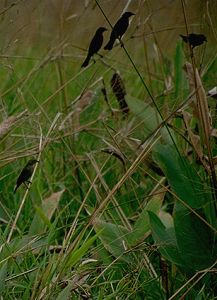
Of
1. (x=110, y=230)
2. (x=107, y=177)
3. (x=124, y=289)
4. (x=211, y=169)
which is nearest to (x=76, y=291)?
(x=124, y=289)

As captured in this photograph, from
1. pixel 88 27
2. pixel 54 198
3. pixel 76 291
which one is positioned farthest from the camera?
pixel 88 27

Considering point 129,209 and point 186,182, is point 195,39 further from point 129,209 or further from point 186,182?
point 129,209

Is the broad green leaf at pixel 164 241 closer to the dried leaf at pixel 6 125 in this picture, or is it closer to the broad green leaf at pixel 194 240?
the broad green leaf at pixel 194 240

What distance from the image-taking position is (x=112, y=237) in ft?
5.55

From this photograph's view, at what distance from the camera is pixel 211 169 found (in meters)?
1.61

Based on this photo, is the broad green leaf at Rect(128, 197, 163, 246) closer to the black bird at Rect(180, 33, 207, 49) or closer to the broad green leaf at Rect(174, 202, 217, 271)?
the broad green leaf at Rect(174, 202, 217, 271)

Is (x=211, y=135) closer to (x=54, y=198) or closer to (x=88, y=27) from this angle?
(x=54, y=198)

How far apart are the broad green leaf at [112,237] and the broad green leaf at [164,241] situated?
7 cm

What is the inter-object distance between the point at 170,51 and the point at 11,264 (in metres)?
1.67

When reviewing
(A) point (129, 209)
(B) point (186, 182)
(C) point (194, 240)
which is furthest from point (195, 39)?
(A) point (129, 209)

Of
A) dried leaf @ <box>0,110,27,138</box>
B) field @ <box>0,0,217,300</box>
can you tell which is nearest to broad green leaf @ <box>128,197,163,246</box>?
field @ <box>0,0,217,300</box>

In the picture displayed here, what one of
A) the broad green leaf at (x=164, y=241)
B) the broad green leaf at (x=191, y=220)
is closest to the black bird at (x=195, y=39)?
the broad green leaf at (x=191, y=220)

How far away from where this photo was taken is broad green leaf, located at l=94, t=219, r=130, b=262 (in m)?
1.68

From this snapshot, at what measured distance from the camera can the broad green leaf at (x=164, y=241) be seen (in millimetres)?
1642
